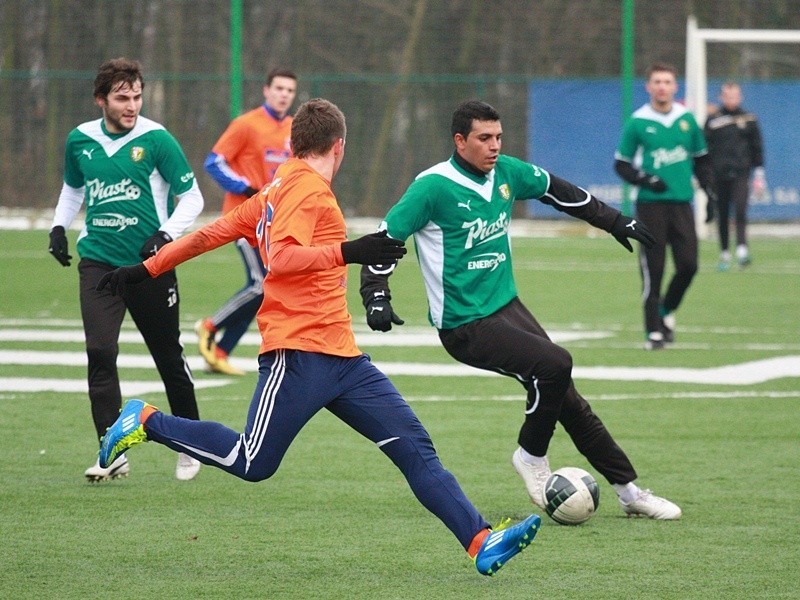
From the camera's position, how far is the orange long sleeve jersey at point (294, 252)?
5840mm

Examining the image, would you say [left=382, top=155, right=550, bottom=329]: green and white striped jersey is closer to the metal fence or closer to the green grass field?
the green grass field

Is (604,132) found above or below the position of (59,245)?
above

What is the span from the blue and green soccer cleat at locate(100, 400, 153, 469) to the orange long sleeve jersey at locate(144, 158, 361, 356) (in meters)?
0.59

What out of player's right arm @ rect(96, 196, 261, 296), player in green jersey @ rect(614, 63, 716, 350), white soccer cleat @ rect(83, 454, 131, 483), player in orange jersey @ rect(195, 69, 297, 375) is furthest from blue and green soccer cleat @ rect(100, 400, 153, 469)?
player in green jersey @ rect(614, 63, 716, 350)

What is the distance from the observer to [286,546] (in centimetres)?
664

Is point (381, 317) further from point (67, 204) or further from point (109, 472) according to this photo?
point (67, 204)

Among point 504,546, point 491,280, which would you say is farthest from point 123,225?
point 504,546

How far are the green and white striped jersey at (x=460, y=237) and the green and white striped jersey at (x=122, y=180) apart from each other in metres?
1.73

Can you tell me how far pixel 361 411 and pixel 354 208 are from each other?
2194 centimetres

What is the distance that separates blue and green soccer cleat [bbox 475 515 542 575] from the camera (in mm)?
5754

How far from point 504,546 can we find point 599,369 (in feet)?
21.0

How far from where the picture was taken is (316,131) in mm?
6031

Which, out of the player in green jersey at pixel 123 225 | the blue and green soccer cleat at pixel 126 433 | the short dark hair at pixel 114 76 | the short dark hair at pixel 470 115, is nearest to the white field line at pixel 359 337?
the player in green jersey at pixel 123 225

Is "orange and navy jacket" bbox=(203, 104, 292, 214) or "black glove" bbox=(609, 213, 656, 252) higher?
"orange and navy jacket" bbox=(203, 104, 292, 214)
